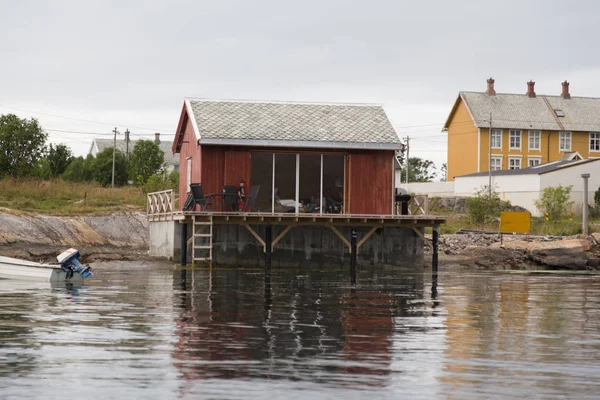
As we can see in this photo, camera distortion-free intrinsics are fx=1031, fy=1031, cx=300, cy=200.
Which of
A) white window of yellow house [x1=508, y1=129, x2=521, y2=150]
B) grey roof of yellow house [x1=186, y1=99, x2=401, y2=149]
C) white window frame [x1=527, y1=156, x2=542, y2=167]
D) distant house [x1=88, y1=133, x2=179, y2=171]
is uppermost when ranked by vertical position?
distant house [x1=88, y1=133, x2=179, y2=171]

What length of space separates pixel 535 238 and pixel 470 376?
37725mm

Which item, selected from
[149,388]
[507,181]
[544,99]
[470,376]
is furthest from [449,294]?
[544,99]

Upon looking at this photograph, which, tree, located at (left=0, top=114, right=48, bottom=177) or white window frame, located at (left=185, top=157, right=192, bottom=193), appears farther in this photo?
tree, located at (left=0, top=114, right=48, bottom=177)

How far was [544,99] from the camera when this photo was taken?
3406 inches

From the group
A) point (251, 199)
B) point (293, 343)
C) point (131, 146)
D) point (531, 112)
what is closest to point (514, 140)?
point (531, 112)

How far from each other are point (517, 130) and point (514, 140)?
2.73ft

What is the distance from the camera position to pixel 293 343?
1488 cm

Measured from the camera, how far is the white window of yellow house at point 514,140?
8250 cm

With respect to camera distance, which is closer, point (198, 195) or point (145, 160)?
point (198, 195)

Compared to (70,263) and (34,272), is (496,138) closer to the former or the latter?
(70,263)

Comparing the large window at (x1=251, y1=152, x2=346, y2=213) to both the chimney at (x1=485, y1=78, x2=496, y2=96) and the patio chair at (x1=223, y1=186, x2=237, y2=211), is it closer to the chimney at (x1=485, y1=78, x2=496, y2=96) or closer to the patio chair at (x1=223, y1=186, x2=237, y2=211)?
the patio chair at (x1=223, y1=186, x2=237, y2=211)

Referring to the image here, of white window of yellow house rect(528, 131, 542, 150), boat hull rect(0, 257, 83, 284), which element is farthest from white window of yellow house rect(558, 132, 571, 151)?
boat hull rect(0, 257, 83, 284)

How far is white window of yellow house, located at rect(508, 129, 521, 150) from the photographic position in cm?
8250

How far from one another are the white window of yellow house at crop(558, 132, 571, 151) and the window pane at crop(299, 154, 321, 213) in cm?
5089
